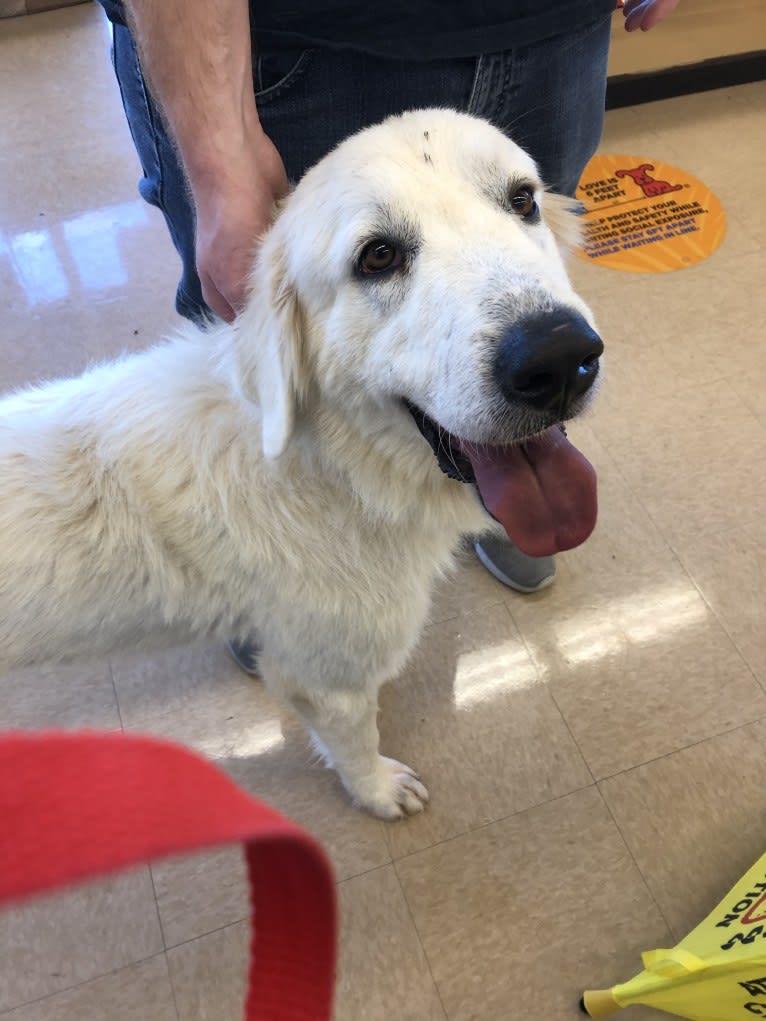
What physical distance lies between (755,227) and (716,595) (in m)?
1.67

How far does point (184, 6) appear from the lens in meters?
1.00

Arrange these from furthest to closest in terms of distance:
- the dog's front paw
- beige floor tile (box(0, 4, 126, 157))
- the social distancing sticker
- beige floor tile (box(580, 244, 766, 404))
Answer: beige floor tile (box(0, 4, 126, 157))
the social distancing sticker
beige floor tile (box(580, 244, 766, 404))
the dog's front paw

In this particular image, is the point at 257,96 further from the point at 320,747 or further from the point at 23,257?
the point at 23,257

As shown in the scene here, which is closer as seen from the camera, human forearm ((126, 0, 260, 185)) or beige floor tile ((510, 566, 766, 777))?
human forearm ((126, 0, 260, 185))

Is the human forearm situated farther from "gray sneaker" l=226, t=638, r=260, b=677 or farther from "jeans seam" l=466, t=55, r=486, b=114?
"gray sneaker" l=226, t=638, r=260, b=677

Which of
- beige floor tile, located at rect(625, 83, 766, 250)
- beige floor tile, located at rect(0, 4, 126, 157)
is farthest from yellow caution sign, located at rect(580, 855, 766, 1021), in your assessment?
beige floor tile, located at rect(0, 4, 126, 157)

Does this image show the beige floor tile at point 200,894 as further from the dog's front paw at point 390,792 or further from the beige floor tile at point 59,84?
the beige floor tile at point 59,84

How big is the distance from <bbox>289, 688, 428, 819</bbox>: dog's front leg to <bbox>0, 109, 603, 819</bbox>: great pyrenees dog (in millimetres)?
11

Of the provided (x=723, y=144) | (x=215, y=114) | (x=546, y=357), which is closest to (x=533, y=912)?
(x=546, y=357)

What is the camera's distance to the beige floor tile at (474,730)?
1600 mm

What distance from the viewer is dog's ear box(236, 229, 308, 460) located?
3.37 feet

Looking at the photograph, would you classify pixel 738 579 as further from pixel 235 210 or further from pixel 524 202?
pixel 235 210

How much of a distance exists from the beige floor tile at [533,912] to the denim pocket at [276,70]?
1497 millimetres

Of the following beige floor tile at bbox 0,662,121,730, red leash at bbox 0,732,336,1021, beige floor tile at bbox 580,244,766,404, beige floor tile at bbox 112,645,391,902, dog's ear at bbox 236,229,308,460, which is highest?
red leash at bbox 0,732,336,1021
